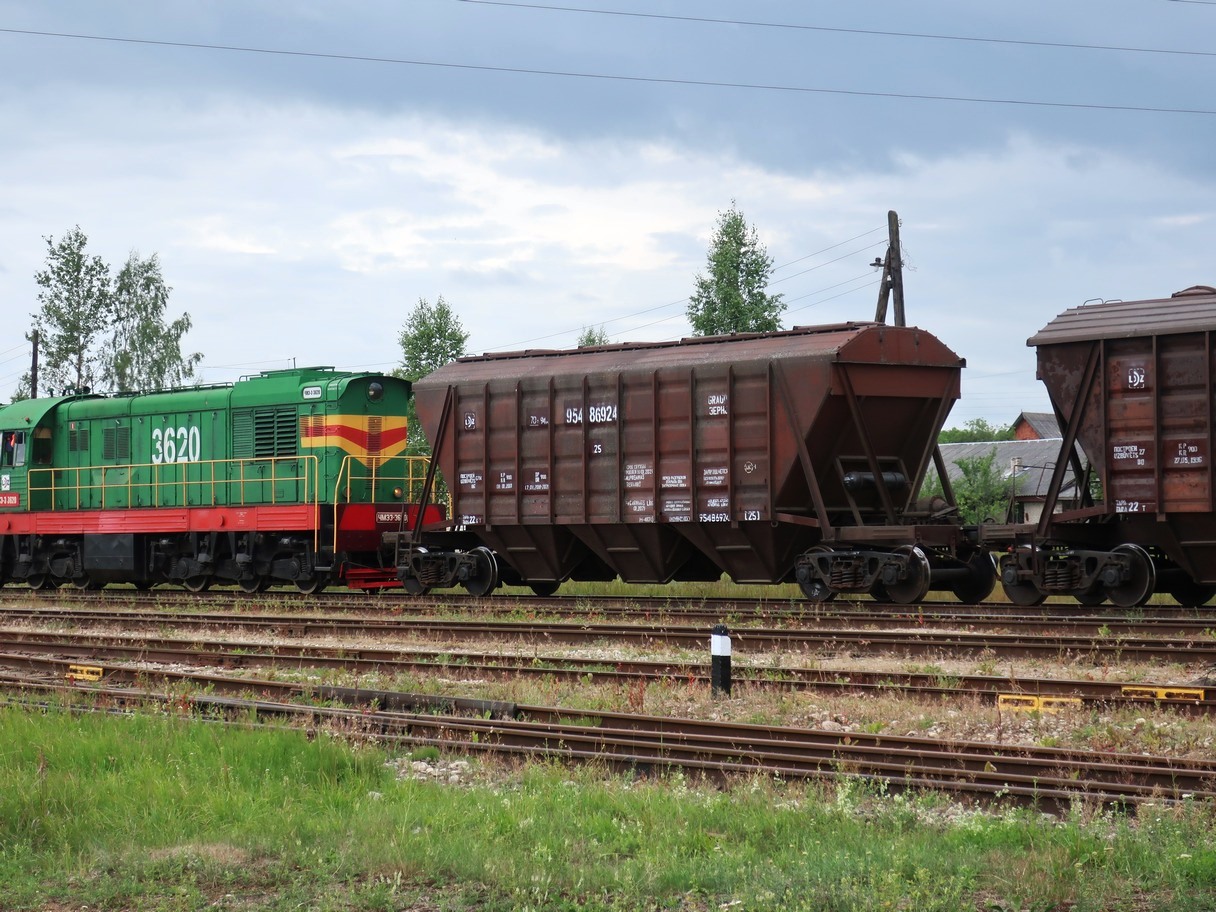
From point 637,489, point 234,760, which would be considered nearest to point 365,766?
point 234,760

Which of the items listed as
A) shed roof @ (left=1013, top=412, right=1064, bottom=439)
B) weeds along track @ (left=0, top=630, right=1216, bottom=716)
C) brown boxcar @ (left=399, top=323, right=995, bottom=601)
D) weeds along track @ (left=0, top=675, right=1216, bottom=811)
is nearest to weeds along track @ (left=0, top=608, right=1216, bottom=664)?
weeds along track @ (left=0, top=630, right=1216, bottom=716)

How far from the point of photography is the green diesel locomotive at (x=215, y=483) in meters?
23.2

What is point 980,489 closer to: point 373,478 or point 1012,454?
point 1012,454

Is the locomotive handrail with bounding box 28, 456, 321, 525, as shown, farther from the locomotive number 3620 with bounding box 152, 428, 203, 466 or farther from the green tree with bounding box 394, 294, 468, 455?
the green tree with bounding box 394, 294, 468, 455

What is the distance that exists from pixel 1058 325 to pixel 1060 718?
8.92 meters

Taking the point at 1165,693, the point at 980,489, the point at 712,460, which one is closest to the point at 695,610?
the point at 712,460

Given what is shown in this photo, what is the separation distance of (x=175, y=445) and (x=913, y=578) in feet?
49.7

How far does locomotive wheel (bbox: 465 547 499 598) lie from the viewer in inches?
848

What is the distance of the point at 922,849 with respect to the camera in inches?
245

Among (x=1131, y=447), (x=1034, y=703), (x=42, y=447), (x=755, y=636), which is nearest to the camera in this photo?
(x=1034, y=703)

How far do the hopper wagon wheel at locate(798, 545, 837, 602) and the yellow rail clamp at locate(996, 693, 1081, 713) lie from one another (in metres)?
7.74

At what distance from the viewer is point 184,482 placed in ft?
81.0

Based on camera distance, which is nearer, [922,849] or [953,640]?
[922,849]

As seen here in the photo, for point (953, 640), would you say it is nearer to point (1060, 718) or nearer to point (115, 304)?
point (1060, 718)
